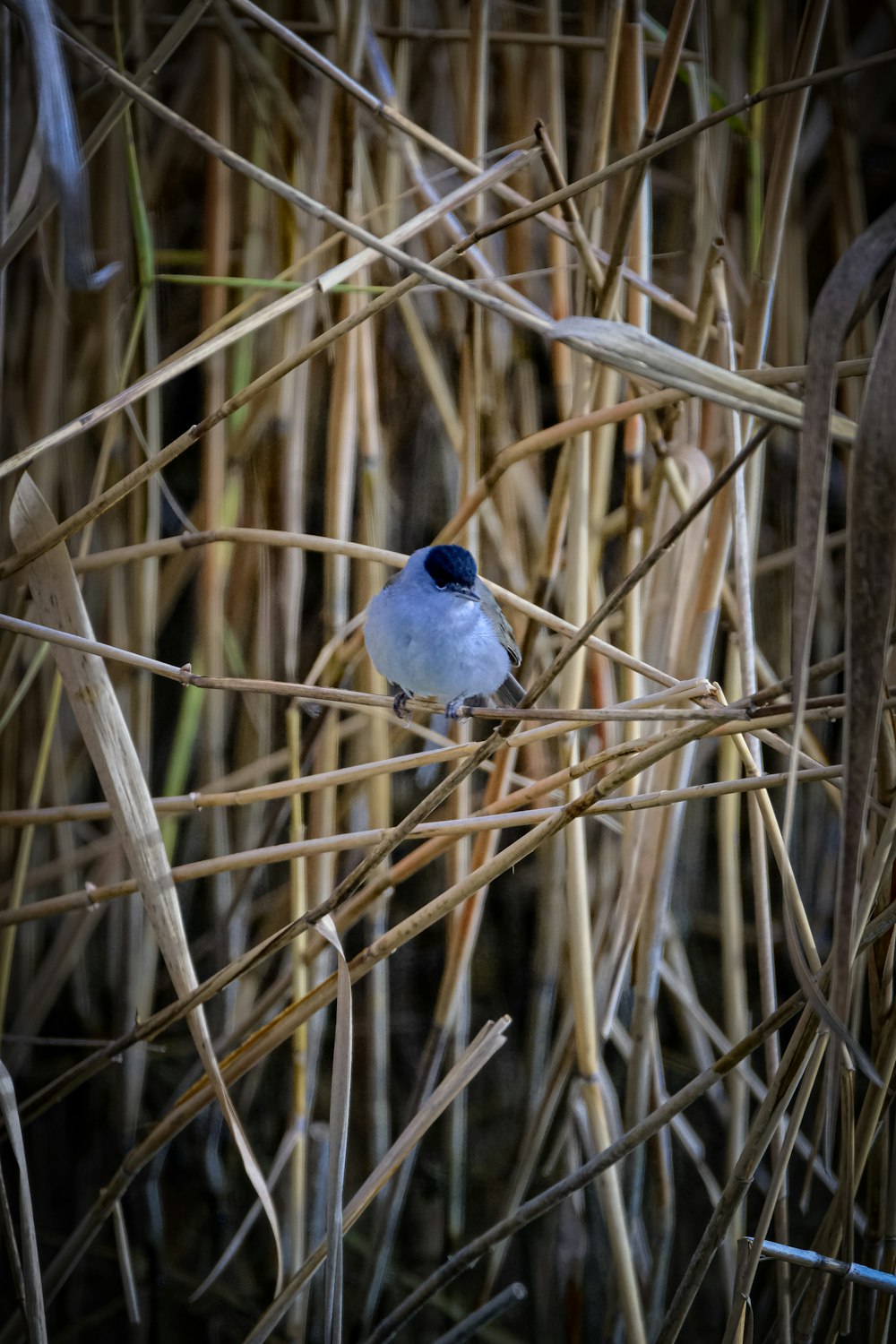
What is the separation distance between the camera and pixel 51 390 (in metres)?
1.65

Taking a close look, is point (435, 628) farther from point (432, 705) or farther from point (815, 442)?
point (815, 442)

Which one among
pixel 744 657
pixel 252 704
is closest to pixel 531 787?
pixel 744 657

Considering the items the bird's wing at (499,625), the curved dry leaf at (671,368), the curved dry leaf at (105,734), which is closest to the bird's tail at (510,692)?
Result: the bird's wing at (499,625)

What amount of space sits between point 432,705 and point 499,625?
250 mm

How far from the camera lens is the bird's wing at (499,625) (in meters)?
1.46

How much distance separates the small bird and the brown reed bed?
3.3 inches

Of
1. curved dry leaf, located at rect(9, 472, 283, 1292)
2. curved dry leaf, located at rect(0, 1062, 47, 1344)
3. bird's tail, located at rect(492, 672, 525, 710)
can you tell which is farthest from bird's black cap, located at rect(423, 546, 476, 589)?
curved dry leaf, located at rect(0, 1062, 47, 1344)

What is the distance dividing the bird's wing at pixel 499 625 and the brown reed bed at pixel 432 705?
0.05 meters

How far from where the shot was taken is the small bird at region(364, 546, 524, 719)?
1376mm

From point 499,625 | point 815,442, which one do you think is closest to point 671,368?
point 815,442

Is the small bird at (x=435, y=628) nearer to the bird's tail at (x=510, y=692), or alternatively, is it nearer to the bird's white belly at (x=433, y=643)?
the bird's white belly at (x=433, y=643)

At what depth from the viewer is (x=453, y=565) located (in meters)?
1.36

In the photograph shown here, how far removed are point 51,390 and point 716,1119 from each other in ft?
6.17

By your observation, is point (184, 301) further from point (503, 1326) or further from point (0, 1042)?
point (503, 1326)
